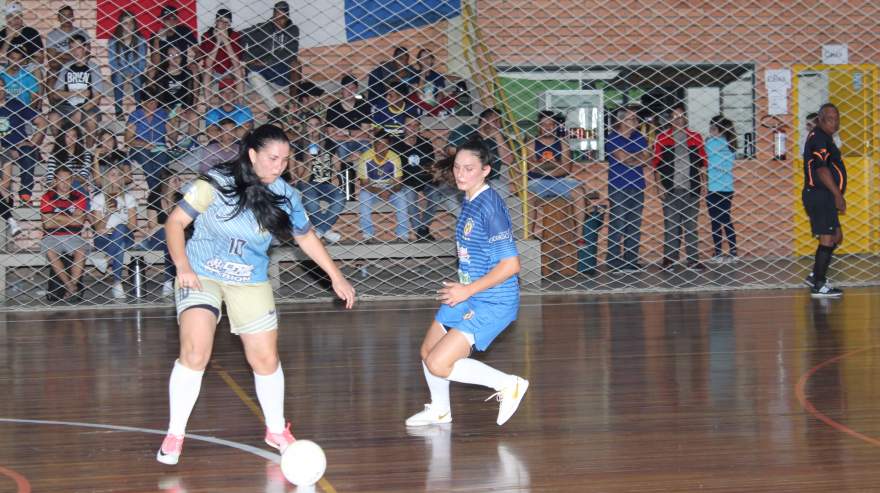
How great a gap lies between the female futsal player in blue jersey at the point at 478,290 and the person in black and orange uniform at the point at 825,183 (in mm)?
5021

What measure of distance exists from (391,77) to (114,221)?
10.0 feet

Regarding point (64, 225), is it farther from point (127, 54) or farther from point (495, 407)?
point (495, 407)

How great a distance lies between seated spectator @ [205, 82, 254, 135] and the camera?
977cm

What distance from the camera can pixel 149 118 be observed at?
9.62 m

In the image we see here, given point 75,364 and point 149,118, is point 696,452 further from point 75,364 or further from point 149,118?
point 149,118

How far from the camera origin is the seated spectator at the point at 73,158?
916 centimetres

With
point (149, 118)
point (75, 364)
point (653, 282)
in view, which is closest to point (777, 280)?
point (653, 282)

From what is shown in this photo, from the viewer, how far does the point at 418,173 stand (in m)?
9.91

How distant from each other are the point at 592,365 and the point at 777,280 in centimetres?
499

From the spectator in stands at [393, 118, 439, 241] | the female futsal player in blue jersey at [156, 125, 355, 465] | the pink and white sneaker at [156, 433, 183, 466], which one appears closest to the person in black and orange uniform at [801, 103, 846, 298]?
the spectator in stands at [393, 118, 439, 241]

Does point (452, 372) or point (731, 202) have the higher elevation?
point (731, 202)

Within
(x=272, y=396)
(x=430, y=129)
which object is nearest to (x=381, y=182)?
(x=430, y=129)

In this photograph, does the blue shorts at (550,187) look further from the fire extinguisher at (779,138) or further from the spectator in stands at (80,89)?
the spectator in stands at (80,89)

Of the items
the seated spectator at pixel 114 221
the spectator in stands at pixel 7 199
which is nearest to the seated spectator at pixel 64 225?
the seated spectator at pixel 114 221
